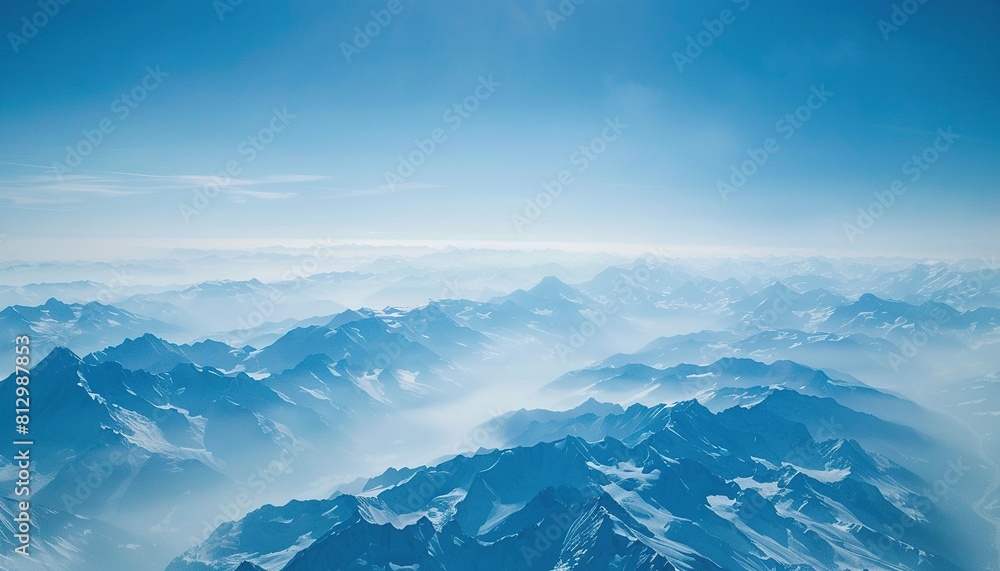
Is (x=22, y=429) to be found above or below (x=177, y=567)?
above

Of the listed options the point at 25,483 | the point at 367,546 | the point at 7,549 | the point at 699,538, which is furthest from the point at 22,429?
the point at 699,538

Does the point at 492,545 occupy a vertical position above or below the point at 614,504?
below

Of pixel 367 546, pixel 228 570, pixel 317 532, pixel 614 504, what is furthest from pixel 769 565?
pixel 228 570

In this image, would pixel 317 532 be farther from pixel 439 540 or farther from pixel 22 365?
pixel 22 365

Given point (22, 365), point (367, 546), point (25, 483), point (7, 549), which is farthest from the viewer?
point (7, 549)

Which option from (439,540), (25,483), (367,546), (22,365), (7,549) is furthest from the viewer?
(7,549)

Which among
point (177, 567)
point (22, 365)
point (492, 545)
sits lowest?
point (177, 567)

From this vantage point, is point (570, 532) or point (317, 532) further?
point (317, 532)

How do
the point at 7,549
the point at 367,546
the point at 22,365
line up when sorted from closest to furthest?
the point at 22,365 < the point at 367,546 < the point at 7,549

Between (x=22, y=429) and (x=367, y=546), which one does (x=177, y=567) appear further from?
(x=22, y=429)
